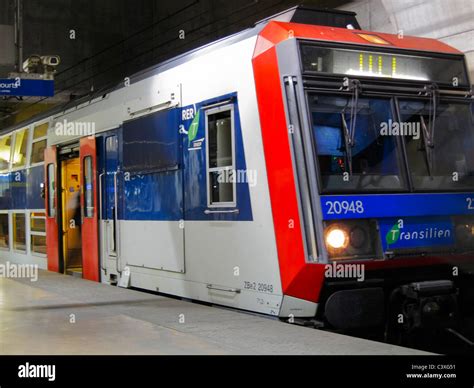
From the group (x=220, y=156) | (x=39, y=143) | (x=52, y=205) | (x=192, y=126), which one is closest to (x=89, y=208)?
(x=52, y=205)

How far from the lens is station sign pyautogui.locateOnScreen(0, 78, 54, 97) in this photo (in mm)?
13997

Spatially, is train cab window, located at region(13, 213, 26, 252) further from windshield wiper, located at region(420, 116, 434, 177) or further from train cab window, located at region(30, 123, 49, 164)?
windshield wiper, located at region(420, 116, 434, 177)

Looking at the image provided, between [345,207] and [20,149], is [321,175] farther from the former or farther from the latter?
[20,149]

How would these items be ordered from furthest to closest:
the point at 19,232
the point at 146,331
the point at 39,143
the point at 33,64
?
the point at 19,232, the point at 33,64, the point at 39,143, the point at 146,331

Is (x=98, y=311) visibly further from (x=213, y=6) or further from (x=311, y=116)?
(x=213, y=6)

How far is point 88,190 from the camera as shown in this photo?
439 inches

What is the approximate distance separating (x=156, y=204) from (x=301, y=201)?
9.98 ft

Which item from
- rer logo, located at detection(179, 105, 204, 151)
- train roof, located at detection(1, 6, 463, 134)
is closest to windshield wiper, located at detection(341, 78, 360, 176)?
train roof, located at detection(1, 6, 463, 134)

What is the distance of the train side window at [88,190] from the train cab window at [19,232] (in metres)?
4.29

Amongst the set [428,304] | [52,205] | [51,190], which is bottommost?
[428,304]

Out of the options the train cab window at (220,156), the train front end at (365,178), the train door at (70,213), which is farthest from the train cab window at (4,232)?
the train front end at (365,178)

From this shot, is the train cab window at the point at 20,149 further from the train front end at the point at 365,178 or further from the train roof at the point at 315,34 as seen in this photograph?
the train front end at the point at 365,178

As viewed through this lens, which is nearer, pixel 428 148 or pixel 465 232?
pixel 428 148

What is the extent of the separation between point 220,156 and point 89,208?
4.48 m
